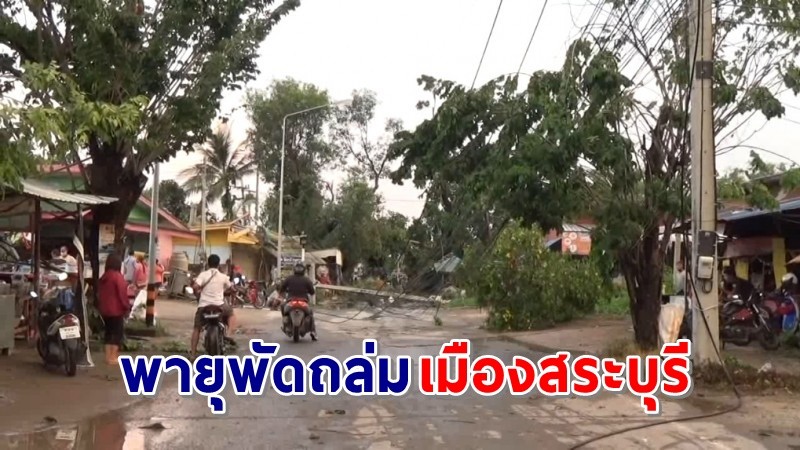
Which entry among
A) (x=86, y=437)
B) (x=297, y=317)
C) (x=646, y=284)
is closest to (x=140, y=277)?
(x=297, y=317)

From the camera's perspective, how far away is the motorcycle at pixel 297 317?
1608cm

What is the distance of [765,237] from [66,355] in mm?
14581

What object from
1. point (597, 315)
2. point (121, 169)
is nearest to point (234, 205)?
point (597, 315)

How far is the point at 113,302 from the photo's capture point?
11867 millimetres

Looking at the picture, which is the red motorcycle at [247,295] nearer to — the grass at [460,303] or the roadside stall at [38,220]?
the grass at [460,303]

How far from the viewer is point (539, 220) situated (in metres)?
12.4

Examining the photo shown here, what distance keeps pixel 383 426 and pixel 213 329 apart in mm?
5148

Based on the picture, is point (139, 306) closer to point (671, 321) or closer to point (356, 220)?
point (671, 321)

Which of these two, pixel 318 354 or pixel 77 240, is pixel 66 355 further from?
pixel 318 354

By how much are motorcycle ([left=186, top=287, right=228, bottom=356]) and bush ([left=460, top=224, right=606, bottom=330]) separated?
29.8ft

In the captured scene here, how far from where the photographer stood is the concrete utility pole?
10.7 m

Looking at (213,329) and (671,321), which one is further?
(213,329)

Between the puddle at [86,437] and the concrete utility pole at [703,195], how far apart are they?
7015 mm

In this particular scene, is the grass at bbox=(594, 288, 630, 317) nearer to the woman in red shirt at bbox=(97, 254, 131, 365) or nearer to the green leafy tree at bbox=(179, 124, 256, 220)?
the woman in red shirt at bbox=(97, 254, 131, 365)
